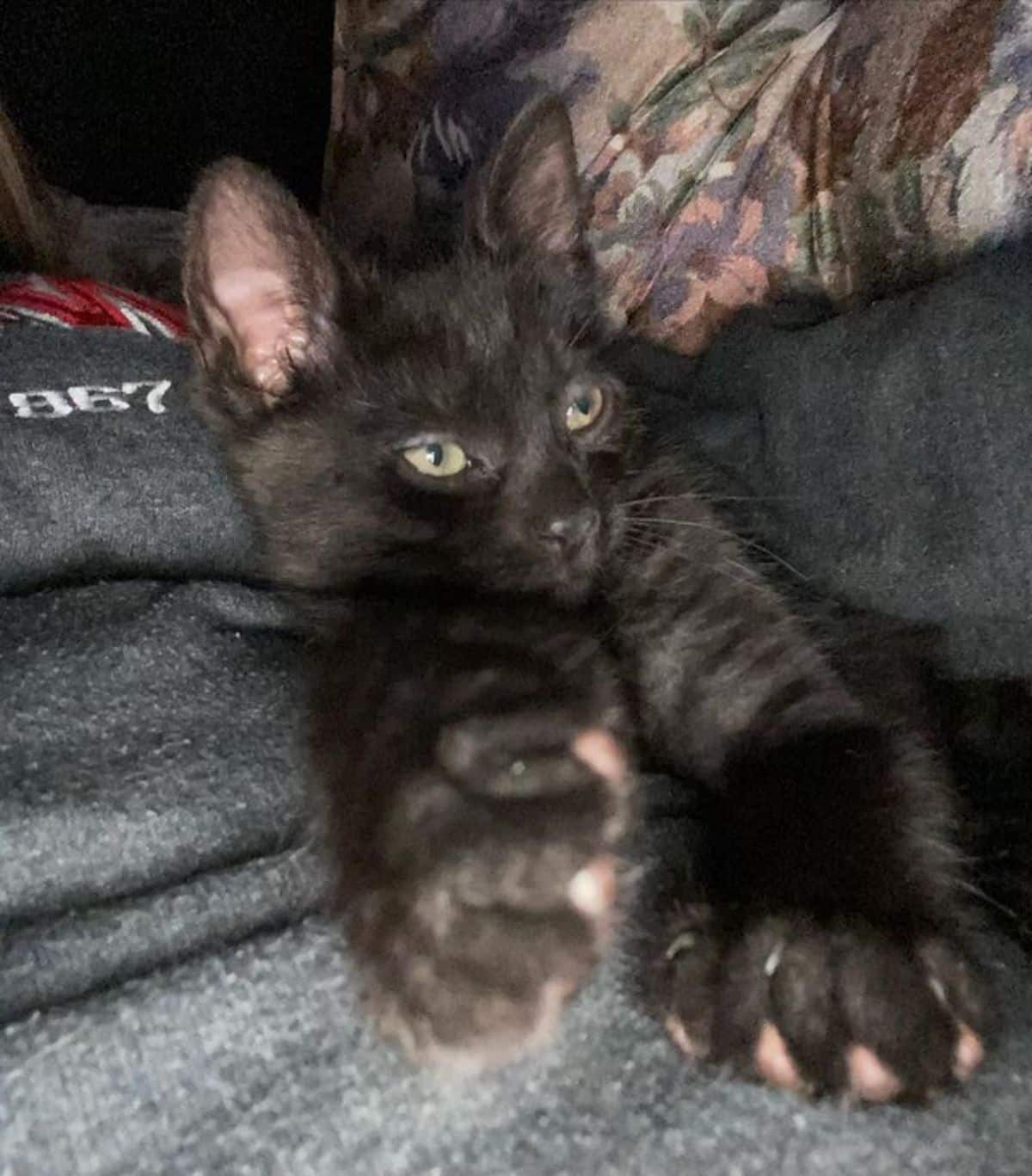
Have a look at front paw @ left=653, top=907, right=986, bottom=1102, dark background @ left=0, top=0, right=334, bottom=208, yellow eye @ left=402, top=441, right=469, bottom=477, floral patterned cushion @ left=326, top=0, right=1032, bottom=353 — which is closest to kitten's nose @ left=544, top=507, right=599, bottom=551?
yellow eye @ left=402, top=441, right=469, bottom=477

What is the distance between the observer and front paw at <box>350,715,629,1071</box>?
0.57 meters

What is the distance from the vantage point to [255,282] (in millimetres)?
1023

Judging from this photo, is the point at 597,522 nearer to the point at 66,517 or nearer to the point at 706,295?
the point at 66,517

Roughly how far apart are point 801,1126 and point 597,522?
48cm

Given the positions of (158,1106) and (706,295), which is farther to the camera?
(706,295)

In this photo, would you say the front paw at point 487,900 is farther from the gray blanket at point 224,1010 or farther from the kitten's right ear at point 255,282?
the kitten's right ear at point 255,282

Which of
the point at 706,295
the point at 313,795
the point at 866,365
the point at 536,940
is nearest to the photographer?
the point at 536,940

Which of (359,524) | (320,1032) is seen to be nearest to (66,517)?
(359,524)

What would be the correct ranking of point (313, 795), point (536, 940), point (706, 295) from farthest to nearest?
1. point (706, 295)
2. point (313, 795)
3. point (536, 940)

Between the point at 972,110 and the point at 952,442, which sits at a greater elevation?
the point at 972,110

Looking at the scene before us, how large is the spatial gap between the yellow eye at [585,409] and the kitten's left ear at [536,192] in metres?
0.21

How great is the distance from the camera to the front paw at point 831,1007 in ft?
2.13

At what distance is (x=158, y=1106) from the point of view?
0.59m

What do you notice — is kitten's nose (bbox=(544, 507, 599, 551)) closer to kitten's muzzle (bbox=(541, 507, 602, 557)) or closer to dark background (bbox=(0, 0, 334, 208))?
kitten's muzzle (bbox=(541, 507, 602, 557))
